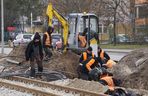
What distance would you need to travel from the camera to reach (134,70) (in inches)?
683

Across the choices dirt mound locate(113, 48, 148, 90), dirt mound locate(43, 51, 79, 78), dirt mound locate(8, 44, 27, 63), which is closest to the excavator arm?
dirt mound locate(8, 44, 27, 63)

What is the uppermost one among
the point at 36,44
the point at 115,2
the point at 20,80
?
the point at 115,2

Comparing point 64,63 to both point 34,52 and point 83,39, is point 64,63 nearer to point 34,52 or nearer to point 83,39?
point 34,52

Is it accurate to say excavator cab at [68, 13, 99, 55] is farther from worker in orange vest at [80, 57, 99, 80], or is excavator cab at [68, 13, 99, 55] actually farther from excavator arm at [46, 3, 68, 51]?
worker in orange vest at [80, 57, 99, 80]

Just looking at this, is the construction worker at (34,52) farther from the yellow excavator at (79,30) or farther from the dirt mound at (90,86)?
the yellow excavator at (79,30)

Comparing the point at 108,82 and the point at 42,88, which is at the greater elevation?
the point at 108,82

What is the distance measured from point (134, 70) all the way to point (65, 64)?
5472 millimetres

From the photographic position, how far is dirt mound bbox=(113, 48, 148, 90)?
16570 millimetres

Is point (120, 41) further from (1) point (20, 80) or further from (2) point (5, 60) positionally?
(1) point (20, 80)

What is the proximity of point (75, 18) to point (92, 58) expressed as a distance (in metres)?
12.6

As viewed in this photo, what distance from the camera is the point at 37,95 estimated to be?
14883 millimetres

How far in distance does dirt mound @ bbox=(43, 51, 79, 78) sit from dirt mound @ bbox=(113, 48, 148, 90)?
325cm

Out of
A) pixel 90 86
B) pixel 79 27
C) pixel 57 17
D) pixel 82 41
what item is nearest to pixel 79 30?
pixel 79 27

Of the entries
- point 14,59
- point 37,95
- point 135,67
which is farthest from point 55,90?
point 14,59
